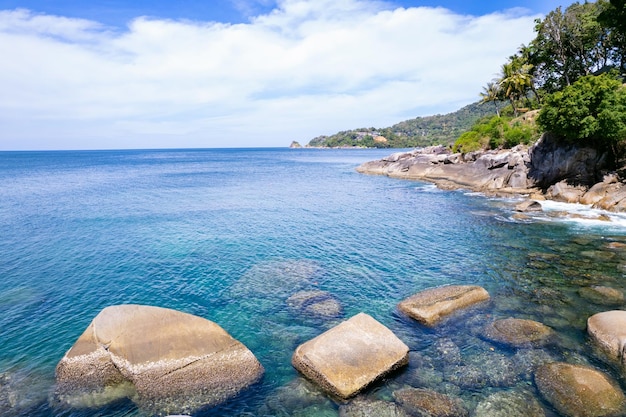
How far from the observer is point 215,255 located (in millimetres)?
24859

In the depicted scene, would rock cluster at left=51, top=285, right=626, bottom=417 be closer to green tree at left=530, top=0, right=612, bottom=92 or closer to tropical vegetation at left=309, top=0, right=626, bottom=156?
tropical vegetation at left=309, top=0, right=626, bottom=156

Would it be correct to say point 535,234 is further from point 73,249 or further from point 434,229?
point 73,249

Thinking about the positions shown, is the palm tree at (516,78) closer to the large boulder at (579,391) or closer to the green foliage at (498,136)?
the green foliage at (498,136)

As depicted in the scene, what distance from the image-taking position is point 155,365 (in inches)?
455

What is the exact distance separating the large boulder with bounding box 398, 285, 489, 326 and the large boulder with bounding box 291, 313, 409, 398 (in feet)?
11.2

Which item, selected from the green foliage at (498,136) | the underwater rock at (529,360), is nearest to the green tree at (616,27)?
the green foliage at (498,136)

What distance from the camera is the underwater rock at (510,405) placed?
1031 cm

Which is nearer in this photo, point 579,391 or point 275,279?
point 579,391

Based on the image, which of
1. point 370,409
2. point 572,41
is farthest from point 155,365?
point 572,41

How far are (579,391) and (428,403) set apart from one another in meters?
4.47

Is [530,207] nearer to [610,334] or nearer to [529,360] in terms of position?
[610,334]

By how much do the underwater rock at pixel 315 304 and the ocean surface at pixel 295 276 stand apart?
13.3 inches

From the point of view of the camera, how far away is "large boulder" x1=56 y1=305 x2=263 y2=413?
11117 mm

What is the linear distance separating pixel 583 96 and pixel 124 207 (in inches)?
1968
